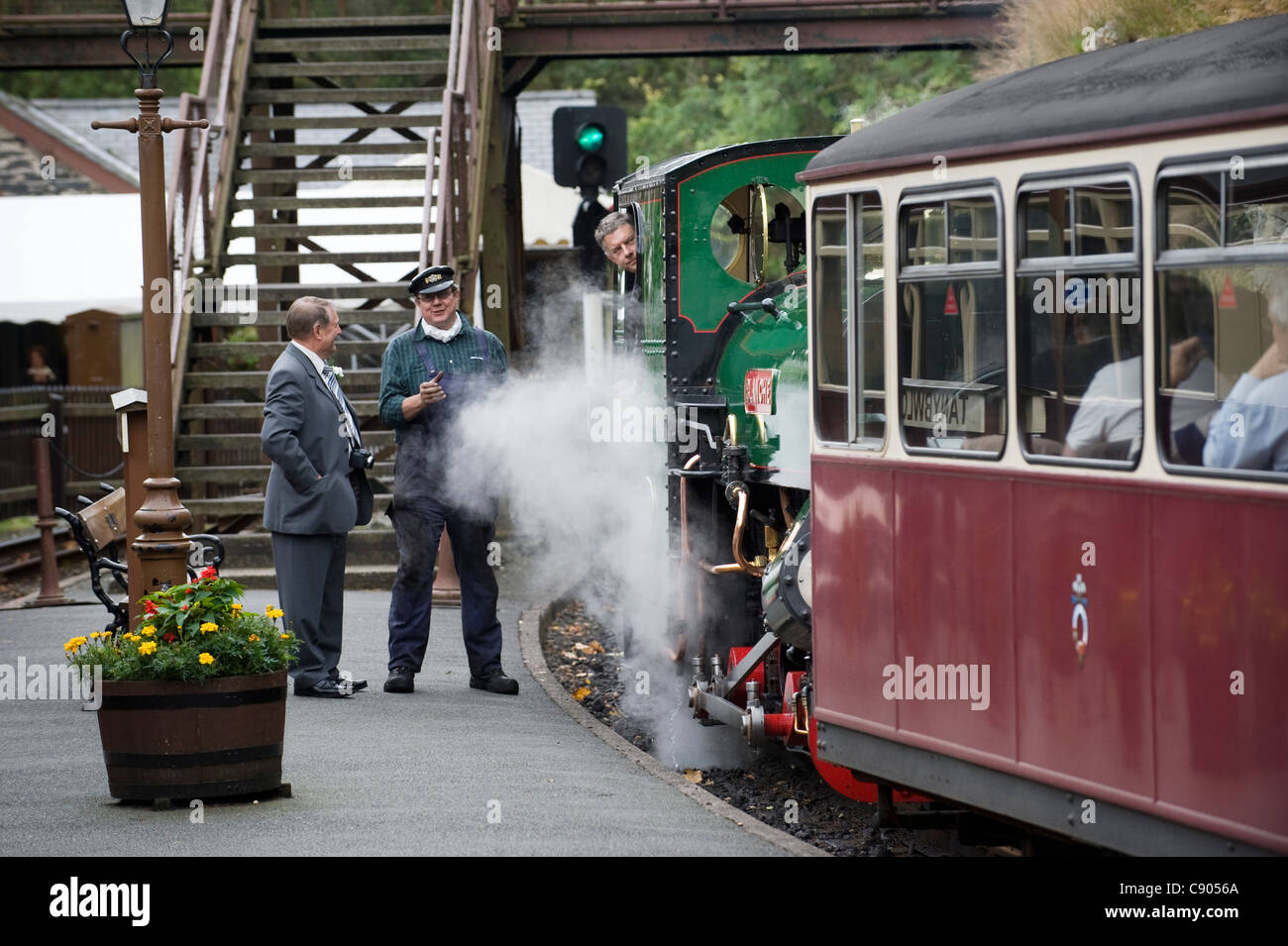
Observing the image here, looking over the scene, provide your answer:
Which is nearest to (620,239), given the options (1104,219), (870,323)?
(870,323)

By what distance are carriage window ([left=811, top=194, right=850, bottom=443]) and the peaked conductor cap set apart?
2997mm

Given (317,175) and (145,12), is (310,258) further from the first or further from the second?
(145,12)

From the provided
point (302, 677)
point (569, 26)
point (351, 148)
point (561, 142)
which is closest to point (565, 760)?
point (302, 677)

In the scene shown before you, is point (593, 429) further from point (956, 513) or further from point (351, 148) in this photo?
point (351, 148)

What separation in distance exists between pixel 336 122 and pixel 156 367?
8.82 meters

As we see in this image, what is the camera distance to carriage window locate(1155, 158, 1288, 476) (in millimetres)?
4746

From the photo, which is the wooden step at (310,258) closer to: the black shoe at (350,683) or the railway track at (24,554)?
the railway track at (24,554)

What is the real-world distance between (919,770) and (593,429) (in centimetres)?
489

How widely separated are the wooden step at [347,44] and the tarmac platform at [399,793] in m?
8.42

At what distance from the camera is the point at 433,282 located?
30.1 ft

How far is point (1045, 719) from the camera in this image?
5426mm

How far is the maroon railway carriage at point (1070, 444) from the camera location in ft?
15.5

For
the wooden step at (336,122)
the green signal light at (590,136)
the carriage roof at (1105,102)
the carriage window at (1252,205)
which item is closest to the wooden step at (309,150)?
the wooden step at (336,122)

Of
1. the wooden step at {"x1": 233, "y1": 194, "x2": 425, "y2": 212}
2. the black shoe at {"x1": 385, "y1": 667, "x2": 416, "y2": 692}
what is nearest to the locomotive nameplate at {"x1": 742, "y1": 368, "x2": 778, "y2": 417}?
the black shoe at {"x1": 385, "y1": 667, "x2": 416, "y2": 692}
